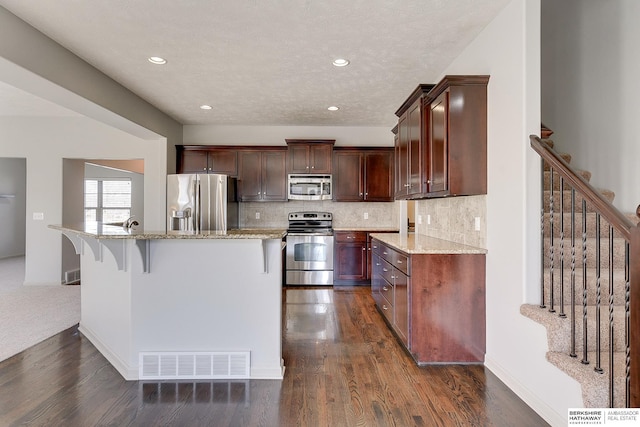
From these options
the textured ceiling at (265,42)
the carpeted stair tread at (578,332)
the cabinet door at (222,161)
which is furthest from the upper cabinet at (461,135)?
the cabinet door at (222,161)

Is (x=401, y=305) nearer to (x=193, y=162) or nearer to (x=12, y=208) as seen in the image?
(x=193, y=162)

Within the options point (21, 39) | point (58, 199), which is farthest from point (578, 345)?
point (58, 199)

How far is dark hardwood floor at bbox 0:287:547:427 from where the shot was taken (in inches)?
76.9

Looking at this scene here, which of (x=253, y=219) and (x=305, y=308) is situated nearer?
(x=305, y=308)

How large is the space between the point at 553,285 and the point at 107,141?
6.03 m

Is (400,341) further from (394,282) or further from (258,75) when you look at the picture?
(258,75)

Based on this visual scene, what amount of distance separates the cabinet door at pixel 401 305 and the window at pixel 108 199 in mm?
8910

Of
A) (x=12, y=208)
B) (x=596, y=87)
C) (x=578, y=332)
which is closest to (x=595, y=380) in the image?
(x=578, y=332)

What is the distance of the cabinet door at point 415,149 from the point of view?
10.3 feet

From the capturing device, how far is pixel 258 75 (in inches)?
142

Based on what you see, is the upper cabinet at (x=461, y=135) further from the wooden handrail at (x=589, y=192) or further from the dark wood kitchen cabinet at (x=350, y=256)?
the dark wood kitchen cabinet at (x=350, y=256)

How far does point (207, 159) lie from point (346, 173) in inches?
90.4

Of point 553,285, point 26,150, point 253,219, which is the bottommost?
point 553,285

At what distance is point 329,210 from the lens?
19.5 feet
